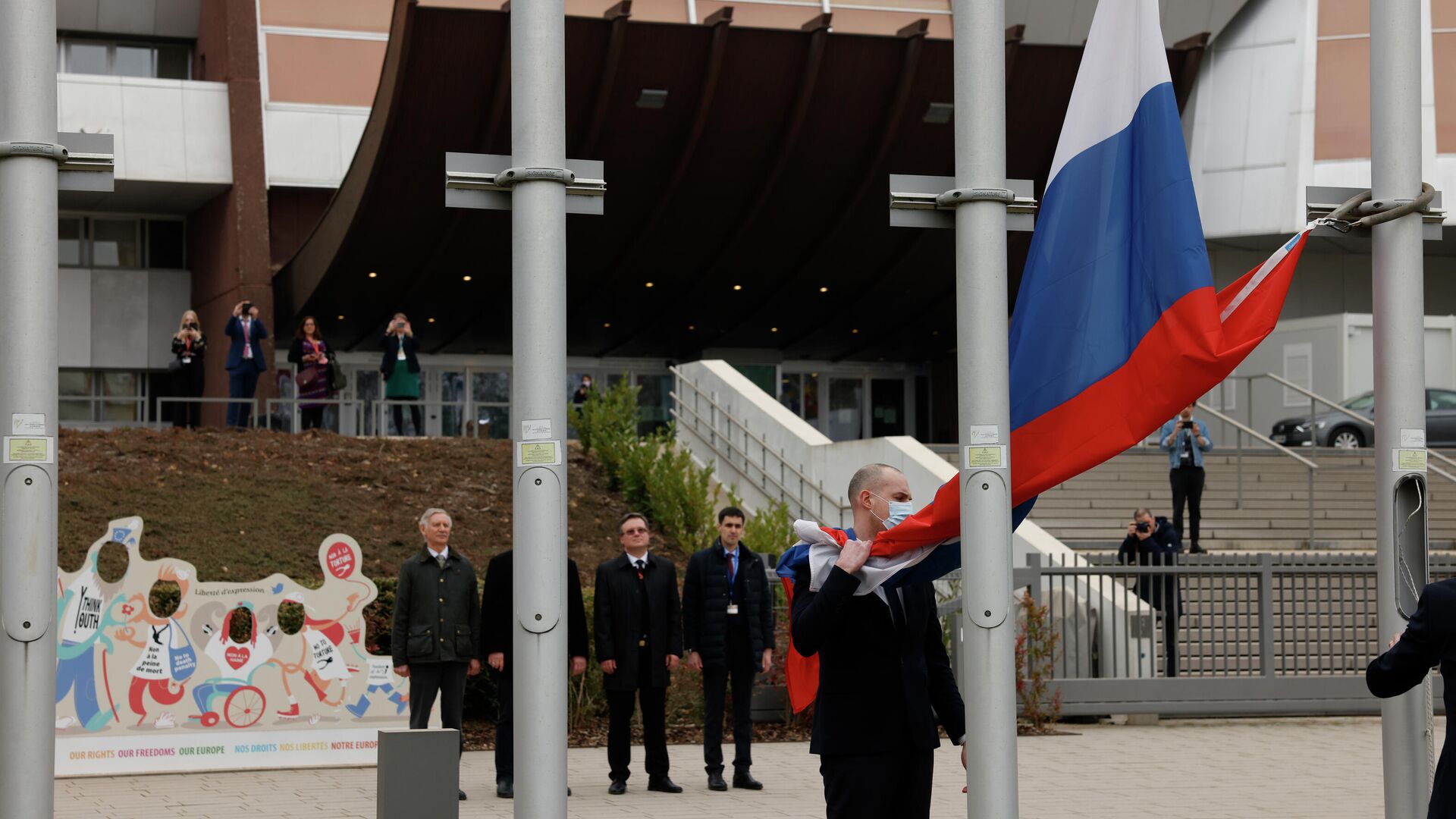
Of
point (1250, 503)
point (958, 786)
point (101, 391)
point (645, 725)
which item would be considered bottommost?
point (958, 786)

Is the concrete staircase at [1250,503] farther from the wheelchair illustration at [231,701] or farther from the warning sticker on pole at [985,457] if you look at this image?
the warning sticker on pole at [985,457]

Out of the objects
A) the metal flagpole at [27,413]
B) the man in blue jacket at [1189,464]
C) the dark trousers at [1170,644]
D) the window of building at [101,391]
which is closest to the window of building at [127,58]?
the window of building at [101,391]

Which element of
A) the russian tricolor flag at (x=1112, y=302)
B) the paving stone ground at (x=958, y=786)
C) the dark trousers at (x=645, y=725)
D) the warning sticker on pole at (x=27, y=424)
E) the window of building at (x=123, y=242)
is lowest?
the paving stone ground at (x=958, y=786)

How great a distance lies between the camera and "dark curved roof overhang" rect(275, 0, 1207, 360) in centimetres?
2780

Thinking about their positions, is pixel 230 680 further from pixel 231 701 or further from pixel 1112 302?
pixel 1112 302

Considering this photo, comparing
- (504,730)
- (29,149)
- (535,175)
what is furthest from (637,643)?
(29,149)

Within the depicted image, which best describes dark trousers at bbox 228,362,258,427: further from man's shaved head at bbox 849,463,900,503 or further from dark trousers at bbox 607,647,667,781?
man's shaved head at bbox 849,463,900,503

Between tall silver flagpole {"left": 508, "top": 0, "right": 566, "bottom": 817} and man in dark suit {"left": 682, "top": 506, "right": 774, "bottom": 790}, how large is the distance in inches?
219

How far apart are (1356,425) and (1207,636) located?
14275mm

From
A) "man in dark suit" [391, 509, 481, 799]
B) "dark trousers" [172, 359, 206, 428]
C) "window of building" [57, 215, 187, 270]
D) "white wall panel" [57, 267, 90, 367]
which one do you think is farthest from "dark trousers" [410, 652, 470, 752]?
"window of building" [57, 215, 187, 270]

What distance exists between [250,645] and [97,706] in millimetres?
1160

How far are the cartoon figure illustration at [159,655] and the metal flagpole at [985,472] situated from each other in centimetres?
797

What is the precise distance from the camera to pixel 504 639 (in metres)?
11.5

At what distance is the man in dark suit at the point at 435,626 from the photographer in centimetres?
1120
